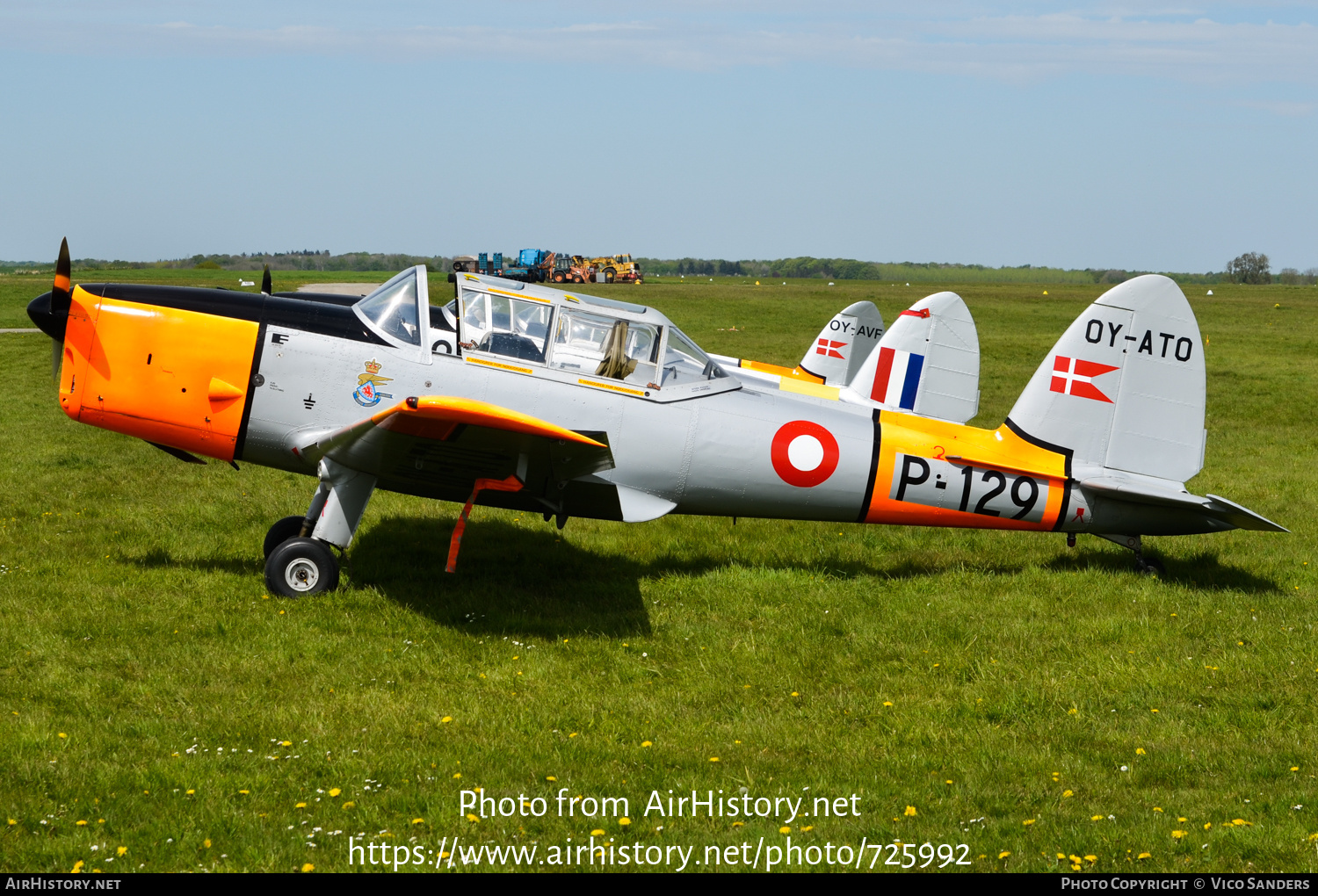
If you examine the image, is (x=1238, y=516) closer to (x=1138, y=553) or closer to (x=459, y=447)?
(x=1138, y=553)

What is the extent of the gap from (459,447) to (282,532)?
248 centimetres

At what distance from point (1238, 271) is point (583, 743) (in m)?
130

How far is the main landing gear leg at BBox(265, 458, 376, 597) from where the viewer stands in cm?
807

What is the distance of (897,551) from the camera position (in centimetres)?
1038

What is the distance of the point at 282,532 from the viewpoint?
9141 mm

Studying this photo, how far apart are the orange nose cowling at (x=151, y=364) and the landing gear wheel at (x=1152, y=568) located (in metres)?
7.77

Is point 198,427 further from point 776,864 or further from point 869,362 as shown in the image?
point 869,362

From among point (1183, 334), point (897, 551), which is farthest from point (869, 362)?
point (1183, 334)

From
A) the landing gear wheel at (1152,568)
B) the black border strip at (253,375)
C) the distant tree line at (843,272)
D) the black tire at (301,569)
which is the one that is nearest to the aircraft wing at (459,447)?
the black border strip at (253,375)

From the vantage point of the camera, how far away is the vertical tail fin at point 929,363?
500 inches

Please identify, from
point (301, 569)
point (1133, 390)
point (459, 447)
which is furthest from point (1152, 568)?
point (301, 569)

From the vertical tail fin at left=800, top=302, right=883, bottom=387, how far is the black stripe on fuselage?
822cm

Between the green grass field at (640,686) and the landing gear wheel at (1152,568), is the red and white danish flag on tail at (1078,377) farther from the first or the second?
the green grass field at (640,686)

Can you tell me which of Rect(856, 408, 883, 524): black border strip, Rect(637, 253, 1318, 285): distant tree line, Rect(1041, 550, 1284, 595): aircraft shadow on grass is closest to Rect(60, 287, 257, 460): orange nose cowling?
Rect(856, 408, 883, 524): black border strip
